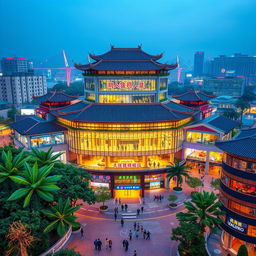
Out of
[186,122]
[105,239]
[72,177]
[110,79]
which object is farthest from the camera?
[186,122]

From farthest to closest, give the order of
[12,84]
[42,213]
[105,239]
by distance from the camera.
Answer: [12,84], [105,239], [42,213]

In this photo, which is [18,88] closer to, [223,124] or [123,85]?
[123,85]

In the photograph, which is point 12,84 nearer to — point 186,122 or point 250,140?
point 186,122

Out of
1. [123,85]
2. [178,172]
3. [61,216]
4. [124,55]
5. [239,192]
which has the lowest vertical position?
[178,172]

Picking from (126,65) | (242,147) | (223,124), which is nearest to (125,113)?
(126,65)

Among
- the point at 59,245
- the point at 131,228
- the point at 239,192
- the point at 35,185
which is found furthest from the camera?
the point at 131,228

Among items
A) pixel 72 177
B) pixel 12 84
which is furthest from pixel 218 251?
pixel 12 84
